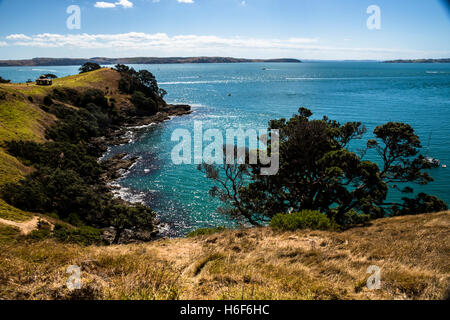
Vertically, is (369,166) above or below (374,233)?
above

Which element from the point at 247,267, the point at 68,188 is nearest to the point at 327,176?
the point at 247,267

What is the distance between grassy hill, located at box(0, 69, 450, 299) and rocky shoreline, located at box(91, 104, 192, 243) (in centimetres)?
1582

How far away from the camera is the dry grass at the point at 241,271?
265 inches

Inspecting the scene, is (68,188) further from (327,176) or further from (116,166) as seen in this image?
(327,176)

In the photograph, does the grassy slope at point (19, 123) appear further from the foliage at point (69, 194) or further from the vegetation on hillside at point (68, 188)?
the foliage at point (69, 194)

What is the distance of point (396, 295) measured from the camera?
7.10 meters

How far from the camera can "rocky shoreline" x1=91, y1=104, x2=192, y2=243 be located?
89.3ft

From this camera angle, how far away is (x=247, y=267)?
874cm

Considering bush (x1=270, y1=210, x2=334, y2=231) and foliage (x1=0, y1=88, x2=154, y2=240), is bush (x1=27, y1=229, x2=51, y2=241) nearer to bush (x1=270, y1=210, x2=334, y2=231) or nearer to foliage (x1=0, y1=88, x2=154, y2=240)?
foliage (x1=0, y1=88, x2=154, y2=240)

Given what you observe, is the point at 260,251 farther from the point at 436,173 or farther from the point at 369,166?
the point at 436,173

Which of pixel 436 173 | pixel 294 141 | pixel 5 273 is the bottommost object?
pixel 436 173
